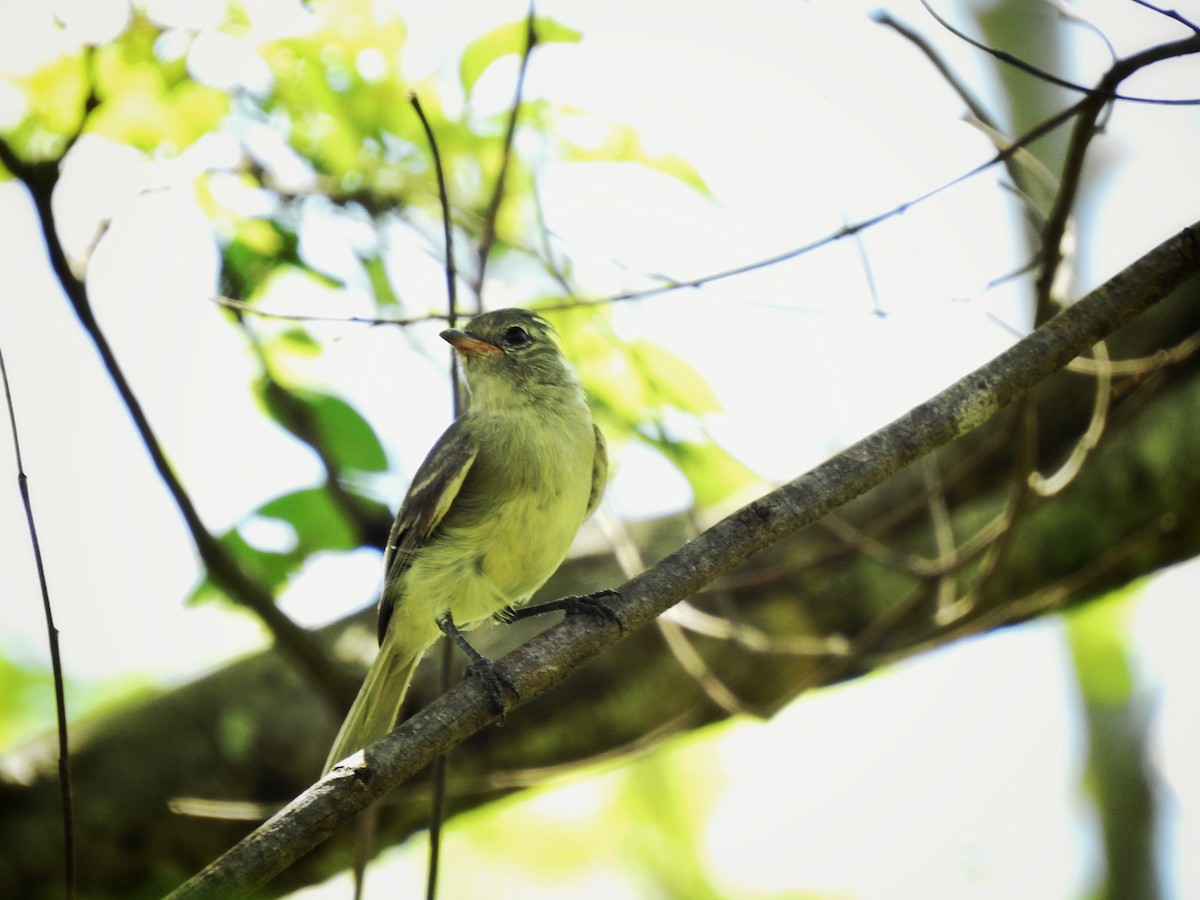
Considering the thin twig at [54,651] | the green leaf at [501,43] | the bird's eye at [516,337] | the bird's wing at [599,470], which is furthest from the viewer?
the bird's eye at [516,337]

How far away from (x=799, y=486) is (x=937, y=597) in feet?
7.16

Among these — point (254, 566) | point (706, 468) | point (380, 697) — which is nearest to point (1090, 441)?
point (706, 468)

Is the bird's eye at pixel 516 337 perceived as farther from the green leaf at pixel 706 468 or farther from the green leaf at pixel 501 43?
the green leaf at pixel 501 43

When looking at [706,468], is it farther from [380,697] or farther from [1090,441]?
[380,697]

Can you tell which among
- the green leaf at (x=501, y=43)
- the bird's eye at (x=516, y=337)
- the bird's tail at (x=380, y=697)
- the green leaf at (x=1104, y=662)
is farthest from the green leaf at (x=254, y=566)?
the green leaf at (x=1104, y=662)

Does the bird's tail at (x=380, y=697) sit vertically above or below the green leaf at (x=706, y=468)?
below

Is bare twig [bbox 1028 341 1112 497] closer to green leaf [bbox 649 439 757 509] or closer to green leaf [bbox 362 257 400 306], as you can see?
green leaf [bbox 649 439 757 509]

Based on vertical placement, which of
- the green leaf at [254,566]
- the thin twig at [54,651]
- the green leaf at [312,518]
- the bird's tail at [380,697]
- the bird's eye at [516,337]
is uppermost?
the bird's eye at [516,337]

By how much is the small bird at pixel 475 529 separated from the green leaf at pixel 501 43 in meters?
0.98

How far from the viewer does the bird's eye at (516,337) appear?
16.1 feet

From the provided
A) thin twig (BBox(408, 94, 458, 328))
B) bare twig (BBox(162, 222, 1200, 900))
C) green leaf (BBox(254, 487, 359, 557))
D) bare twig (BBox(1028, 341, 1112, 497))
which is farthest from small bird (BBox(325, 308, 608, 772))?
bare twig (BBox(1028, 341, 1112, 497))

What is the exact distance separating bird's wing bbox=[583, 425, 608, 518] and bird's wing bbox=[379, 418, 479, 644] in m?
0.51

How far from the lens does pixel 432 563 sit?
13.9 ft

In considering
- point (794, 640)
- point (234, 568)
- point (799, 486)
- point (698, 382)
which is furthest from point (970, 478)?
point (234, 568)
